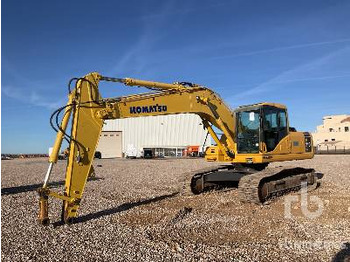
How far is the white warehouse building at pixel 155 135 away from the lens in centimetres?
6134

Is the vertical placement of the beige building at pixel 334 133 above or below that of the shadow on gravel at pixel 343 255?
above

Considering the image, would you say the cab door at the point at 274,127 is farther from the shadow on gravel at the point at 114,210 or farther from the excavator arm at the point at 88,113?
the shadow on gravel at the point at 114,210

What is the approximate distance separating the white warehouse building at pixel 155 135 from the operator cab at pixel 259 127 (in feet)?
154

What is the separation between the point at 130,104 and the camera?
10.6m

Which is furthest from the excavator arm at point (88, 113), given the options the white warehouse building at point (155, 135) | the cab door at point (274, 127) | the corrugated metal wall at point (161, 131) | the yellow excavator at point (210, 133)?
the corrugated metal wall at point (161, 131)

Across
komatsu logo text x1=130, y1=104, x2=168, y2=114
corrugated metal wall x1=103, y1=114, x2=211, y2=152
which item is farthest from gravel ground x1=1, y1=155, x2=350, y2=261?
corrugated metal wall x1=103, y1=114, x2=211, y2=152

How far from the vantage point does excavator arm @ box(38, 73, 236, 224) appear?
9.15 metres

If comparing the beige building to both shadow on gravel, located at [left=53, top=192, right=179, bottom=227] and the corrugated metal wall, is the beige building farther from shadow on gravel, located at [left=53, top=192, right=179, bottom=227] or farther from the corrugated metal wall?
shadow on gravel, located at [left=53, top=192, right=179, bottom=227]

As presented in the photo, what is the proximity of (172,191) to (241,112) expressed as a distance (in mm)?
4724

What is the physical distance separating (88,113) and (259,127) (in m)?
6.46

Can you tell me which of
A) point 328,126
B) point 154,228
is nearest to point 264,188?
point 154,228

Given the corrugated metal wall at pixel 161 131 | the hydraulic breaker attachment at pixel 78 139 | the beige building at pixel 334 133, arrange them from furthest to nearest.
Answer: the beige building at pixel 334 133 → the corrugated metal wall at pixel 161 131 → the hydraulic breaker attachment at pixel 78 139

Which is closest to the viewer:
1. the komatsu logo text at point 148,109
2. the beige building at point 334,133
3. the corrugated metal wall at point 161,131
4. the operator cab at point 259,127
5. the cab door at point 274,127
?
the komatsu logo text at point 148,109

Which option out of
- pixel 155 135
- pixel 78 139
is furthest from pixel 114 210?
pixel 155 135
